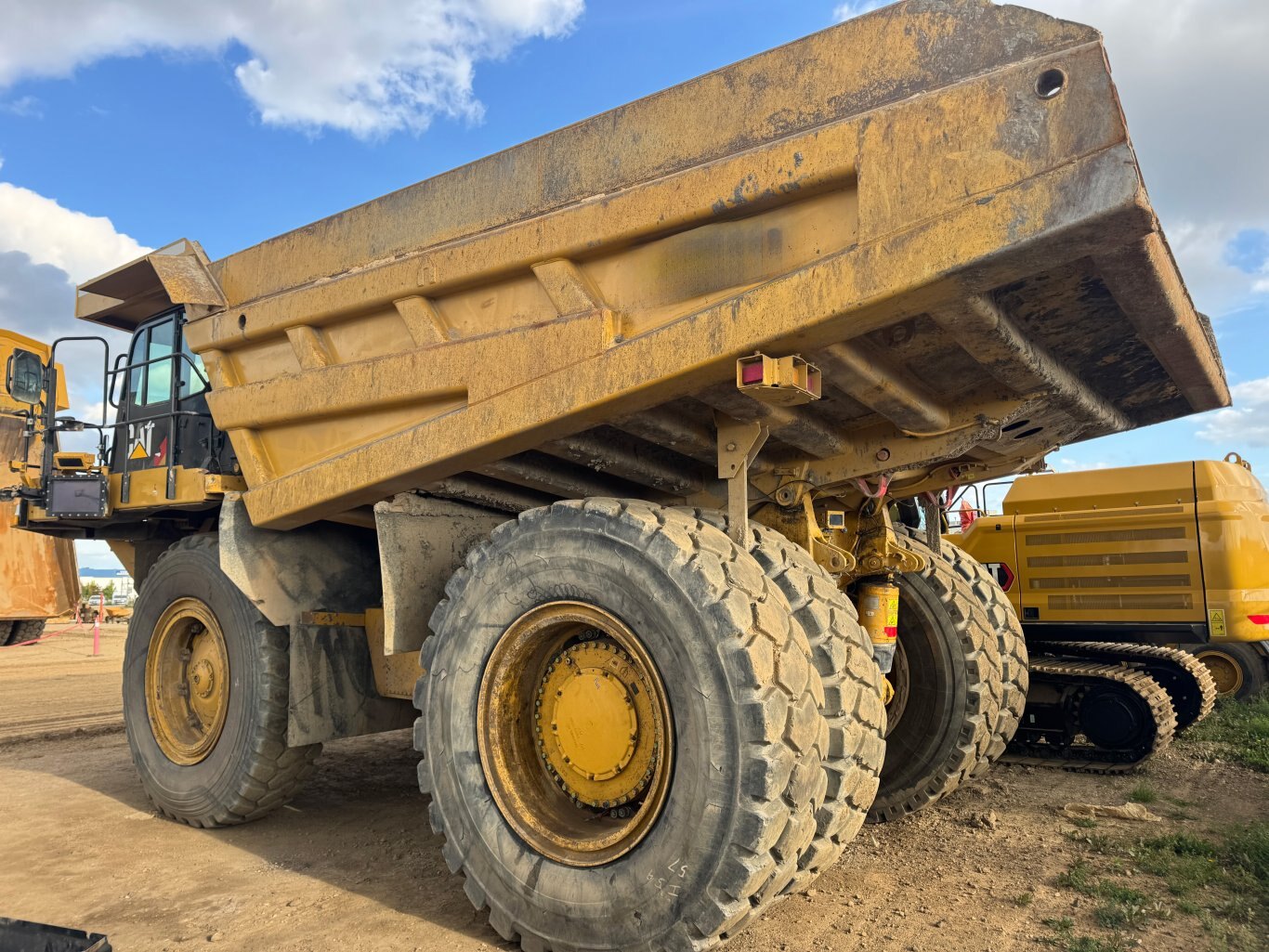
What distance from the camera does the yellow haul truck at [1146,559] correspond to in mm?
7387

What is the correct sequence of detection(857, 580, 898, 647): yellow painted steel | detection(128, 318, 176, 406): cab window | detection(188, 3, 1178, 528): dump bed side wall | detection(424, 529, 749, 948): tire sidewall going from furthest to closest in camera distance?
detection(128, 318, 176, 406): cab window < detection(857, 580, 898, 647): yellow painted steel < detection(424, 529, 749, 948): tire sidewall < detection(188, 3, 1178, 528): dump bed side wall

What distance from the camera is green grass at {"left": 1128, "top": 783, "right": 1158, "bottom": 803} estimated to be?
5.20 metres

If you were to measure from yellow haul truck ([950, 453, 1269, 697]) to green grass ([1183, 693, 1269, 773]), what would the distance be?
0.45 meters

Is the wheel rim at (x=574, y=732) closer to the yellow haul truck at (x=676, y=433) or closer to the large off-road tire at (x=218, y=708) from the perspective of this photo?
the yellow haul truck at (x=676, y=433)

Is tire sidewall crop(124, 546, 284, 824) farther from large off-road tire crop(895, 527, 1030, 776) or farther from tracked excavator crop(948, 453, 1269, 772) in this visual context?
tracked excavator crop(948, 453, 1269, 772)

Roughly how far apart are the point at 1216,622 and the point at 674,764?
6.47 m

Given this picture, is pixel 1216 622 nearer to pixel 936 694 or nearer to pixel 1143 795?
pixel 1143 795

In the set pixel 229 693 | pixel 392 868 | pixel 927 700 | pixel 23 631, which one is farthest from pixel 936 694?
pixel 23 631

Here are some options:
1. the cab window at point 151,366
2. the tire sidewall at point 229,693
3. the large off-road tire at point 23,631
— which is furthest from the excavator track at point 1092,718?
the large off-road tire at point 23,631

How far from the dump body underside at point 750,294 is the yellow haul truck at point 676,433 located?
0.5 inches

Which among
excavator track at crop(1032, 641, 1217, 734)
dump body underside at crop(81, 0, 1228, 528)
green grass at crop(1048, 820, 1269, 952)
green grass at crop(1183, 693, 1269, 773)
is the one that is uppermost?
dump body underside at crop(81, 0, 1228, 528)

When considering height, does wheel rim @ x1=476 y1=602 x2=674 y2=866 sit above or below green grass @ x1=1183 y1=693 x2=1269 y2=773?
above

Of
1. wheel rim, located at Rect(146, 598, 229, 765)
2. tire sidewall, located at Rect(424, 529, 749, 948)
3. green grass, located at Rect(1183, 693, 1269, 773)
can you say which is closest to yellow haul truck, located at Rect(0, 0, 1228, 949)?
tire sidewall, located at Rect(424, 529, 749, 948)

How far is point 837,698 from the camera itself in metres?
2.94
